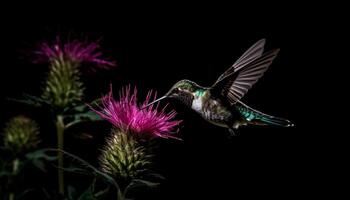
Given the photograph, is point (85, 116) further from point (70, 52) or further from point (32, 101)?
point (70, 52)

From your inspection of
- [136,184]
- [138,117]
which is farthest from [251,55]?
[136,184]

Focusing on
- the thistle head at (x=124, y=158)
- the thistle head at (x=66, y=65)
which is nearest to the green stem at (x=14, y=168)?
the thistle head at (x=66, y=65)

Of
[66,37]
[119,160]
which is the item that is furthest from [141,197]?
[119,160]

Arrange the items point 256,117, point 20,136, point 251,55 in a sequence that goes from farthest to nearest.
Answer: point 20,136
point 256,117
point 251,55

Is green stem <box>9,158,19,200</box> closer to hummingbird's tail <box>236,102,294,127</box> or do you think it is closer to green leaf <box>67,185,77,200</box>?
green leaf <box>67,185,77,200</box>

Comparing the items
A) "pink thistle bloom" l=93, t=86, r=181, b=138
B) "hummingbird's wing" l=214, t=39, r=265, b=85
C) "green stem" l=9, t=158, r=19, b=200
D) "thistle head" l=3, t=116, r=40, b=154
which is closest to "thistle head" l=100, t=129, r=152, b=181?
"pink thistle bloom" l=93, t=86, r=181, b=138

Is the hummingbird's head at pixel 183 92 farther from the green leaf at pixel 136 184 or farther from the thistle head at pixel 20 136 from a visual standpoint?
the thistle head at pixel 20 136

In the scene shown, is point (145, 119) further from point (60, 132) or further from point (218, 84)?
point (60, 132)
